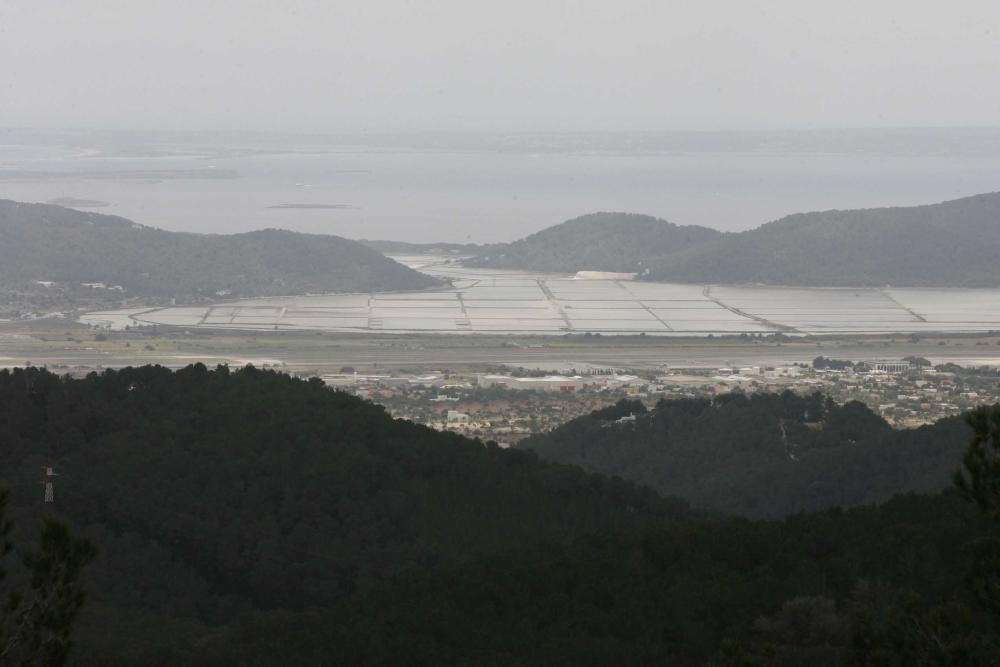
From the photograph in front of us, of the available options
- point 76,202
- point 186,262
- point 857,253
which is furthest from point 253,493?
point 76,202

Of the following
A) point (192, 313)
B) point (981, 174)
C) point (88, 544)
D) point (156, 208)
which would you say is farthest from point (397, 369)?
point (981, 174)

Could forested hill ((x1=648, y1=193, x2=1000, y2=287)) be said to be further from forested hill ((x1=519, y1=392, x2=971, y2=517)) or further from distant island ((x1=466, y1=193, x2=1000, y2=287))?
forested hill ((x1=519, y1=392, x2=971, y2=517))

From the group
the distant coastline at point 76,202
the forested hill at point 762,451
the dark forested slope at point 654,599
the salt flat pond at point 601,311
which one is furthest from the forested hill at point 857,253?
the dark forested slope at point 654,599

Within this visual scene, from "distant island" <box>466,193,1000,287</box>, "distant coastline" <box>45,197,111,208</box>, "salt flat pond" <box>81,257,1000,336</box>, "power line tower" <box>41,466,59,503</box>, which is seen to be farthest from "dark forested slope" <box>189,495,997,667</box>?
"distant coastline" <box>45,197,111,208</box>

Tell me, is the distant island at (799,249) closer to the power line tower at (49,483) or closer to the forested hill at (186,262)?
the forested hill at (186,262)

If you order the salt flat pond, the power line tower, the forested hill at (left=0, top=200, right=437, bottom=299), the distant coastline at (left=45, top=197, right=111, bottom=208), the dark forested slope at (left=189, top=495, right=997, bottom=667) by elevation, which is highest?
the distant coastline at (left=45, top=197, right=111, bottom=208)
